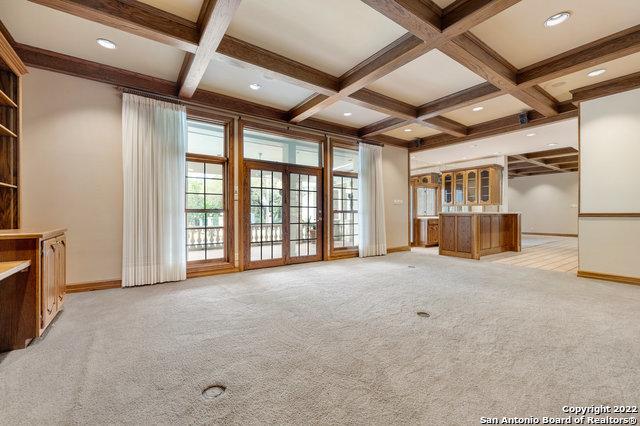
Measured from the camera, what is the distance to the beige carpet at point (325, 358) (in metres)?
1.40

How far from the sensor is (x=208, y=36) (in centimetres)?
260

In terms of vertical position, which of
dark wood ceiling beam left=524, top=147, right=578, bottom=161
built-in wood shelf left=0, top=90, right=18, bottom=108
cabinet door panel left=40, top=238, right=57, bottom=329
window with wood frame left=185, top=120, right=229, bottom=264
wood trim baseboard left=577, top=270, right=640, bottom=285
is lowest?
wood trim baseboard left=577, top=270, right=640, bottom=285

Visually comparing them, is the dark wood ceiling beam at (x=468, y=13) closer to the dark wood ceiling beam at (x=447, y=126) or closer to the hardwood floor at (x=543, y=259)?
the dark wood ceiling beam at (x=447, y=126)

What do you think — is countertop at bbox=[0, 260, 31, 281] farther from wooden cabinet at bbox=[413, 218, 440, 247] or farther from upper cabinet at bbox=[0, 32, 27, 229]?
wooden cabinet at bbox=[413, 218, 440, 247]

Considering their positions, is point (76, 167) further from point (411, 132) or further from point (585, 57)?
point (585, 57)

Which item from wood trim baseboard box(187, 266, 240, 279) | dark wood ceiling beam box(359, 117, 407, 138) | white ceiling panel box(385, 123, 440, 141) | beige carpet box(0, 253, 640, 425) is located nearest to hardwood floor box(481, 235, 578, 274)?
beige carpet box(0, 253, 640, 425)

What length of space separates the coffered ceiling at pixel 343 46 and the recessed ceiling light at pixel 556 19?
65mm

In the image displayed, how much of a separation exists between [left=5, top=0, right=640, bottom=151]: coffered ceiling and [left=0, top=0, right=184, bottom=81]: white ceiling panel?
0.05ft

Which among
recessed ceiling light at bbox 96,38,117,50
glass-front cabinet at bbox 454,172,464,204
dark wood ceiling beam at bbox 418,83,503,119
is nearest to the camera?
recessed ceiling light at bbox 96,38,117,50

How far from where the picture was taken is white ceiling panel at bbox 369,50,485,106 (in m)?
3.44

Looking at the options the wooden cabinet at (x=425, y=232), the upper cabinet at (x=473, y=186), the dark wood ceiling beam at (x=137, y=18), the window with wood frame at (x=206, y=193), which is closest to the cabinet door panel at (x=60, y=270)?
the window with wood frame at (x=206, y=193)

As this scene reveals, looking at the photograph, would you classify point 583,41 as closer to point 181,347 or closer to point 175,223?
point 181,347

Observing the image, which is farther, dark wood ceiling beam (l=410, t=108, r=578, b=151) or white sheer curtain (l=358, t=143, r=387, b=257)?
white sheer curtain (l=358, t=143, r=387, b=257)

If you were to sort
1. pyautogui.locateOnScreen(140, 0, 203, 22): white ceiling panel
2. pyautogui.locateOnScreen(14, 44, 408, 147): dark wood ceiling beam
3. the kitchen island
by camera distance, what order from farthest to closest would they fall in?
the kitchen island < pyautogui.locateOnScreen(14, 44, 408, 147): dark wood ceiling beam < pyautogui.locateOnScreen(140, 0, 203, 22): white ceiling panel
